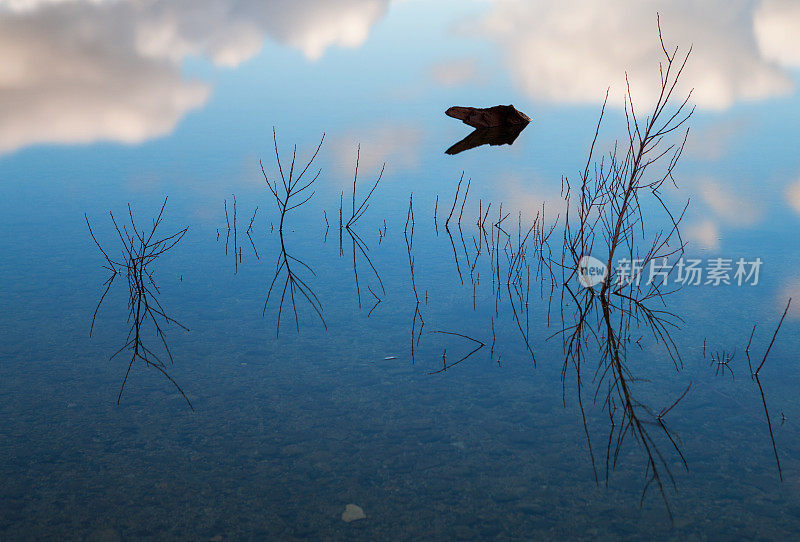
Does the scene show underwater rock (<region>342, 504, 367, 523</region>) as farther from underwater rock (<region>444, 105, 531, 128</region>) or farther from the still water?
underwater rock (<region>444, 105, 531, 128</region>)

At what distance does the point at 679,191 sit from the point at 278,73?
654cm

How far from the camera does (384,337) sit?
3.49m

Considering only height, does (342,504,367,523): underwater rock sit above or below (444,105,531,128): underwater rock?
below

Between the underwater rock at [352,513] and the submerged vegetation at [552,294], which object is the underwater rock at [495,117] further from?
the underwater rock at [352,513]

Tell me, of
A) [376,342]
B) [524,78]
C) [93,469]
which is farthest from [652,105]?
[93,469]

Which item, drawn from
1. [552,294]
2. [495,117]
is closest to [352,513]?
[552,294]

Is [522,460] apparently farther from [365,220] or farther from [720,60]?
[720,60]

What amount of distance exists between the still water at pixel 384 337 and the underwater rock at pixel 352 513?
15 mm

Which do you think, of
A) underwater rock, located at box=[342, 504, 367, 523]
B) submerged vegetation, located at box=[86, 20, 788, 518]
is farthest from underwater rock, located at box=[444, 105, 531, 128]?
underwater rock, located at box=[342, 504, 367, 523]

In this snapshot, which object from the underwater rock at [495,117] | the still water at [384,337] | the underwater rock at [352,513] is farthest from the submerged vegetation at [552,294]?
the underwater rock at [495,117]

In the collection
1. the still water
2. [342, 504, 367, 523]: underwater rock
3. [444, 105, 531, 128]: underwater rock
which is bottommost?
[342, 504, 367, 523]: underwater rock

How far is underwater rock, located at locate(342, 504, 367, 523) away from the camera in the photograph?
2.38 meters

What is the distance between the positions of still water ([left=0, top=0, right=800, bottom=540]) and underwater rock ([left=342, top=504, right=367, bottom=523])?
0.02 m

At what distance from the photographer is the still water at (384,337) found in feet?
8.05
